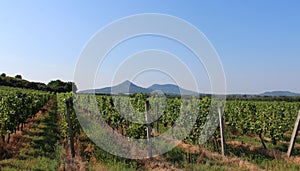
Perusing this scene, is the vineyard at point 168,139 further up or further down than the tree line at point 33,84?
further down

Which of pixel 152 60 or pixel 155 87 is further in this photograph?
pixel 155 87

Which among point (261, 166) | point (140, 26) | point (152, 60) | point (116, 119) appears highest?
point (140, 26)

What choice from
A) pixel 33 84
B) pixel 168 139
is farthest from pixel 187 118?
pixel 33 84

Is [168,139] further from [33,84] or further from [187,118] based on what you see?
[33,84]

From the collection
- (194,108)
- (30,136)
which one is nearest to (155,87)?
(194,108)

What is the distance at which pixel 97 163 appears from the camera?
7.58m

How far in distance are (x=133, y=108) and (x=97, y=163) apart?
6052 mm

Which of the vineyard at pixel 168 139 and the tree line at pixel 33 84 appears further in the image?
the tree line at pixel 33 84

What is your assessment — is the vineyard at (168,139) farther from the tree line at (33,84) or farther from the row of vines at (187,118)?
the tree line at (33,84)

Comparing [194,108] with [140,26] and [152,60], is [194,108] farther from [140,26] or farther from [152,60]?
[140,26]

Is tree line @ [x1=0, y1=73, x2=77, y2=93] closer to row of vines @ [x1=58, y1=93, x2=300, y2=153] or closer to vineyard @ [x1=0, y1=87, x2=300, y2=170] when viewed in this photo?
row of vines @ [x1=58, y1=93, x2=300, y2=153]

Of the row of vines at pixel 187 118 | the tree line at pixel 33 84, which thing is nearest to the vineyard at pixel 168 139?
the row of vines at pixel 187 118

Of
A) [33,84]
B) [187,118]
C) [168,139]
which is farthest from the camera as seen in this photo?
[33,84]

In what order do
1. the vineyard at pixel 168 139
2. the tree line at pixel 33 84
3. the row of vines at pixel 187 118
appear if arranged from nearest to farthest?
the vineyard at pixel 168 139, the row of vines at pixel 187 118, the tree line at pixel 33 84
